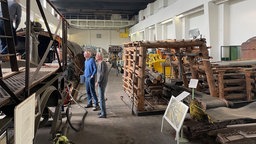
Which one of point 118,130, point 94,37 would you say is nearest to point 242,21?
point 118,130

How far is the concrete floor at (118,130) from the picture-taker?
16.2 feet

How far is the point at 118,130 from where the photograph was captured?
18.3 feet

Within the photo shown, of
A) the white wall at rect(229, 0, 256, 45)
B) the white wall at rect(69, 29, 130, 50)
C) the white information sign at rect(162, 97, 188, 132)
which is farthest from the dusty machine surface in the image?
the white wall at rect(69, 29, 130, 50)

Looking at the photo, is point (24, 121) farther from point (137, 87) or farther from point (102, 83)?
point (137, 87)

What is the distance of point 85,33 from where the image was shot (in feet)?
92.9

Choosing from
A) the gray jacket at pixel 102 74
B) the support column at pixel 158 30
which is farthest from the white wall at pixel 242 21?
the support column at pixel 158 30

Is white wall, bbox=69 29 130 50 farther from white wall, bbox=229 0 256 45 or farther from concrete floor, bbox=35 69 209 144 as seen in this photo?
concrete floor, bbox=35 69 209 144

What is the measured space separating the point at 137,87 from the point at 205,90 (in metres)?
2.54

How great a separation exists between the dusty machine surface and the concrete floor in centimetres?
42

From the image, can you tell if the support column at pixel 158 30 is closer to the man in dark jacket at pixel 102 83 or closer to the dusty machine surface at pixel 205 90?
the dusty machine surface at pixel 205 90

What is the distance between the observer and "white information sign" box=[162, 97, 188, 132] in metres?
3.94

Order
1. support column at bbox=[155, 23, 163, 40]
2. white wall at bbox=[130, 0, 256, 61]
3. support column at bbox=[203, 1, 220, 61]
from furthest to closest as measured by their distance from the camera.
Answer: support column at bbox=[155, 23, 163, 40] → support column at bbox=[203, 1, 220, 61] → white wall at bbox=[130, 0, 256, 61]

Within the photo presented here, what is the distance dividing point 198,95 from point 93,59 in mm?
3114

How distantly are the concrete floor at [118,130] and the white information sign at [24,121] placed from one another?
3.12m
